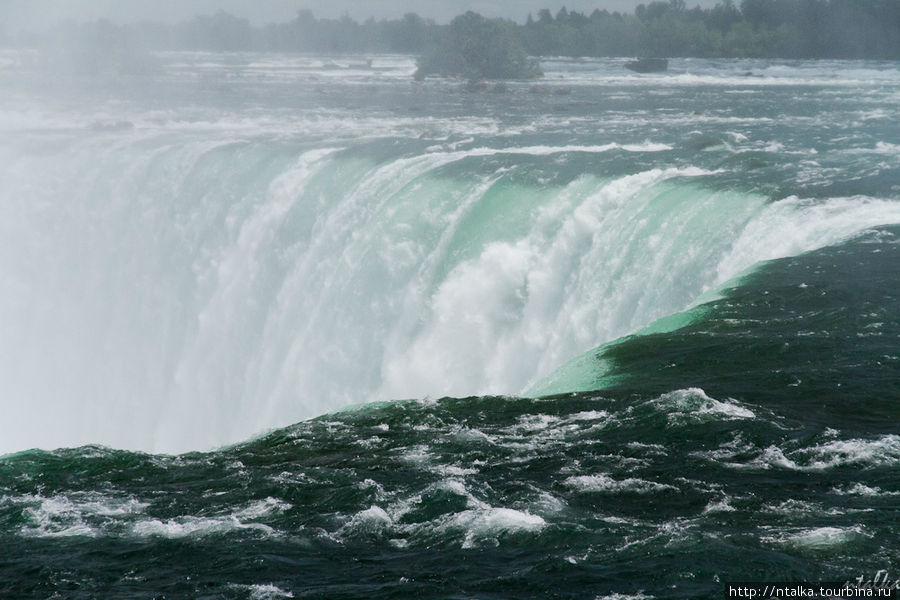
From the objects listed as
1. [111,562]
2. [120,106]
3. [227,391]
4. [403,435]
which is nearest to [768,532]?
[403,435]

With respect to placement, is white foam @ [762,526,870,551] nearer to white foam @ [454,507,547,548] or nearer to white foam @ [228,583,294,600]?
white foam @ [454,507,547,548]

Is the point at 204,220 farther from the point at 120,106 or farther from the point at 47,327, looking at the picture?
the point at 120,106

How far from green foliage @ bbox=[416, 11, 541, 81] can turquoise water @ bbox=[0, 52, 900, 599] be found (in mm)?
28270

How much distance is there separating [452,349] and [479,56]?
199 ft

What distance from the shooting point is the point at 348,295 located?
25359 mm

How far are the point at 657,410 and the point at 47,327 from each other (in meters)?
24.0

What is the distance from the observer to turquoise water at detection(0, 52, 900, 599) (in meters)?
10.6

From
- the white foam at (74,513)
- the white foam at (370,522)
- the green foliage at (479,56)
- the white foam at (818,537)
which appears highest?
the green foliage at (479,56)

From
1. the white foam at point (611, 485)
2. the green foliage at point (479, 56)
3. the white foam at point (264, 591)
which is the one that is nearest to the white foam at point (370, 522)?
the white foam at point (264, 591)

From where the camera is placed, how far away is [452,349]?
22891 mm

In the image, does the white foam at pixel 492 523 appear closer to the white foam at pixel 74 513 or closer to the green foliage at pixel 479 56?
the white foam at pixel 74 513

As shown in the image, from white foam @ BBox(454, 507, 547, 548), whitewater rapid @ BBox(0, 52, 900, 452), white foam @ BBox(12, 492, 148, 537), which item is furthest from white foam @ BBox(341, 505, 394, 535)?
whitewater rapid @ BBox(0, 52, 900, 452)

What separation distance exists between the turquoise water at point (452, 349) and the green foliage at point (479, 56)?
28.3 meters

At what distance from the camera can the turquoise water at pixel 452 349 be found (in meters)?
10.6
